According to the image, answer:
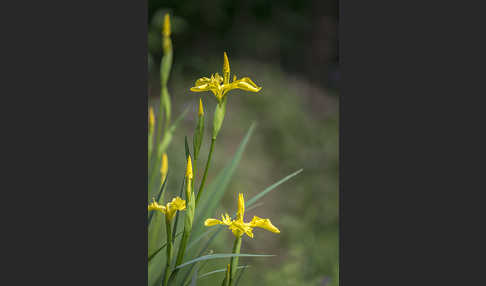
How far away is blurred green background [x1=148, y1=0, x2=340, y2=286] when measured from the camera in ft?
5.80

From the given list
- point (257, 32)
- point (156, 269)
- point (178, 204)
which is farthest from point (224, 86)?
point (257, 32)

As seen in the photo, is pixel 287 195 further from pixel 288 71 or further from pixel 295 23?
pixel 295 23

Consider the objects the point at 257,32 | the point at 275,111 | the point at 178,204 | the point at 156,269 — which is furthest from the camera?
the point at 275,111

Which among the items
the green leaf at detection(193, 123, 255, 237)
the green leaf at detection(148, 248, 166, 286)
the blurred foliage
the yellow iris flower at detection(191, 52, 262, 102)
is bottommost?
the green leaf at detection(148, 248, 166, 286)

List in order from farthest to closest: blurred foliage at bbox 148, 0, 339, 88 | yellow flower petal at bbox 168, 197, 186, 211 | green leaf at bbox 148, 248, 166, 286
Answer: blurred foliage at bbox 148, 0, 339, 88, green leaf at bbox 148, 248, 166, 286, yellow flower petal at bbox 168, 197, 186, 211

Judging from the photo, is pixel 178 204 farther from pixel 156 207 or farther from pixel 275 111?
pixel 275 111

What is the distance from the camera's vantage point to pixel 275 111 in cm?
256

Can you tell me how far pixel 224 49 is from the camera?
6.20 ft

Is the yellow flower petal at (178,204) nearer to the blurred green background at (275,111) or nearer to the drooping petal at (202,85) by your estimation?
the drooping petal at (202,85)

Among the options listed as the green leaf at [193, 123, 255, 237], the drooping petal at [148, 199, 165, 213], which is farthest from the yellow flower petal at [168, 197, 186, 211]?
the green leaf at [193, 123, 255, 237]

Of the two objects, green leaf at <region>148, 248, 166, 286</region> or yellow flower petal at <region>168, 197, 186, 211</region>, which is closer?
yellow flower petal at <region>168, 197, 186, 211</region>

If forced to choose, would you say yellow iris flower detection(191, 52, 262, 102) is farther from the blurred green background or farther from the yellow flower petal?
the blurred green background

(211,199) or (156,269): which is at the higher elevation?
(211,199)

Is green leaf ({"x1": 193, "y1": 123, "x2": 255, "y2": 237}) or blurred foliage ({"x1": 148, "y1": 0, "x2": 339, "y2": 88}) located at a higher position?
blurred foliage ({"x1": 148, "y1": 0, "x2": 339, "y2": 88})
